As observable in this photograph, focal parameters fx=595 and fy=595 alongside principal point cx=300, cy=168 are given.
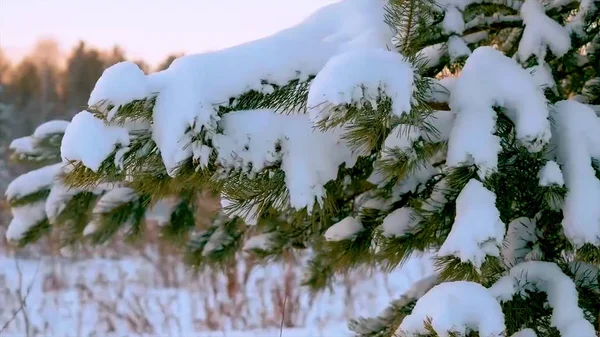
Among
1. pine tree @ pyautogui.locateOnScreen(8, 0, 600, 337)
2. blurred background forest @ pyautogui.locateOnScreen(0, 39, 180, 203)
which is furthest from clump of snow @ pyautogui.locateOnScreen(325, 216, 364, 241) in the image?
blurred background forest @ pyautogui.locateOnScreen(0, 39, 180, 203)

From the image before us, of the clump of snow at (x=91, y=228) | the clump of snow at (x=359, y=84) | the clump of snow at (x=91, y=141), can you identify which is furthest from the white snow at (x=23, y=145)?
the clump of snow at (x=359, y=84)

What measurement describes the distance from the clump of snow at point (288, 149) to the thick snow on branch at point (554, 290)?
39 cm

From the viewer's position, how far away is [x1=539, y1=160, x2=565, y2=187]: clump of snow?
1037 millimetres

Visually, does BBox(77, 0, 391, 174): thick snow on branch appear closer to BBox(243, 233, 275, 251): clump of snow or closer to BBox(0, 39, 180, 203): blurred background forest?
BBox(243, 233, 275, 251): clump of snow

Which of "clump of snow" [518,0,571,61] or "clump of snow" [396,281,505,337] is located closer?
"clump of snow" [396,281,505,337]

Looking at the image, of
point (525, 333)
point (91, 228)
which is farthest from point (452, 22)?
point (91, 228)

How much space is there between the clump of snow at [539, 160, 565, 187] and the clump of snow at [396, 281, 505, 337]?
0.26 meters

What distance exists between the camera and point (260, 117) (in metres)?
1.04

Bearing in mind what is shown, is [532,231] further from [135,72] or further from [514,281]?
[135,72]

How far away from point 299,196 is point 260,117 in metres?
0.15

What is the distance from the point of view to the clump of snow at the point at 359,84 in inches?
33.7

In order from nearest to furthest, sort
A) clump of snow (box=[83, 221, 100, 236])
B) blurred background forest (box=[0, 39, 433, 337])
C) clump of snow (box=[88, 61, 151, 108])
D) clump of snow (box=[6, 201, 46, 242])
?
clump of snow (box=[88, 61, 151, 108])
clump of snow (box=[83, 221, 100, 236])
clump of snow (box=[6, 201, 46, 242])
blurred background forest (box=[0, 39, 433, 337])

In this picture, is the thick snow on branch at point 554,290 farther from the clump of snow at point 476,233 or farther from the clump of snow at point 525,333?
the clump of snow at point 476,233

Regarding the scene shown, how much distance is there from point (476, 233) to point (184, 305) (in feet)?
15.3
